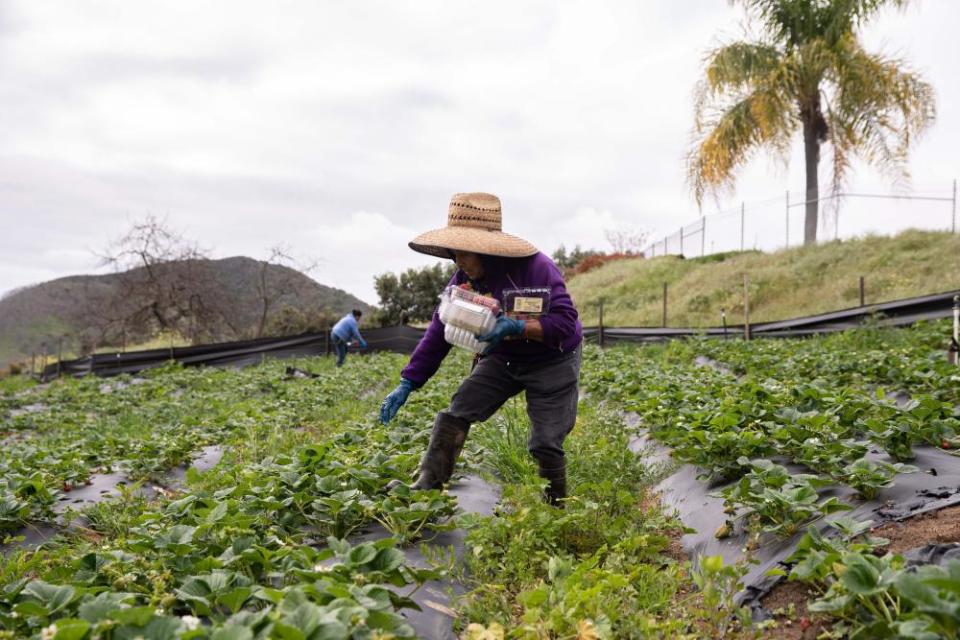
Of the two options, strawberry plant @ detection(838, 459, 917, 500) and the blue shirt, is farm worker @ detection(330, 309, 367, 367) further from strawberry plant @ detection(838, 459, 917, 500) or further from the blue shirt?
strawberry plant @ detection(838, 459, 917, 500)

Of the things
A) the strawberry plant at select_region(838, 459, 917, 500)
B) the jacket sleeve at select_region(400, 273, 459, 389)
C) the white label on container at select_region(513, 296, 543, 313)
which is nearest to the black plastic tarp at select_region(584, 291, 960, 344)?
the strawberry plant at select_region(838, 459, 917, 500)

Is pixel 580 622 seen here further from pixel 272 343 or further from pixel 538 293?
pixel 272 343

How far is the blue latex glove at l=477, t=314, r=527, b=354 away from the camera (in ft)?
11.1

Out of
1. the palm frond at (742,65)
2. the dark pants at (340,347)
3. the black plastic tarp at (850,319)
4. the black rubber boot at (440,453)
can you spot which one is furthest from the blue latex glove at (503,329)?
the palm frond at (742,65)

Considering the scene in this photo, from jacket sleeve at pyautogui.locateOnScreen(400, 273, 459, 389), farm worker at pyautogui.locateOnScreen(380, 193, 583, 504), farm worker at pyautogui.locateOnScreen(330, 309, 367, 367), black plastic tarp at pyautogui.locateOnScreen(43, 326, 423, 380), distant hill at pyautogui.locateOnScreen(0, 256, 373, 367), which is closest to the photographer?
farm worker at pyautogui.locateOnScreen(380, 193, 583, 504)

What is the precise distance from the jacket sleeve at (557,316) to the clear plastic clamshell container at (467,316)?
265 mm

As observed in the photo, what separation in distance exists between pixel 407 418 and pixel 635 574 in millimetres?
3068

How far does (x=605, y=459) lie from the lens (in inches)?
184

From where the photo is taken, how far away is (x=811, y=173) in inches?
840

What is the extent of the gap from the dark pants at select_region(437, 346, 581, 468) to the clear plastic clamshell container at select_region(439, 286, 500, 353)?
281 mm

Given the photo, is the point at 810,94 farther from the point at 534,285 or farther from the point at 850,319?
the point at 534,285

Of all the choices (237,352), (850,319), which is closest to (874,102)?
(850,319)

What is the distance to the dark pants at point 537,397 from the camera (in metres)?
3.67

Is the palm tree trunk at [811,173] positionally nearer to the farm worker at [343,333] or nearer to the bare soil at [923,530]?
the farm worker at [343,333]
